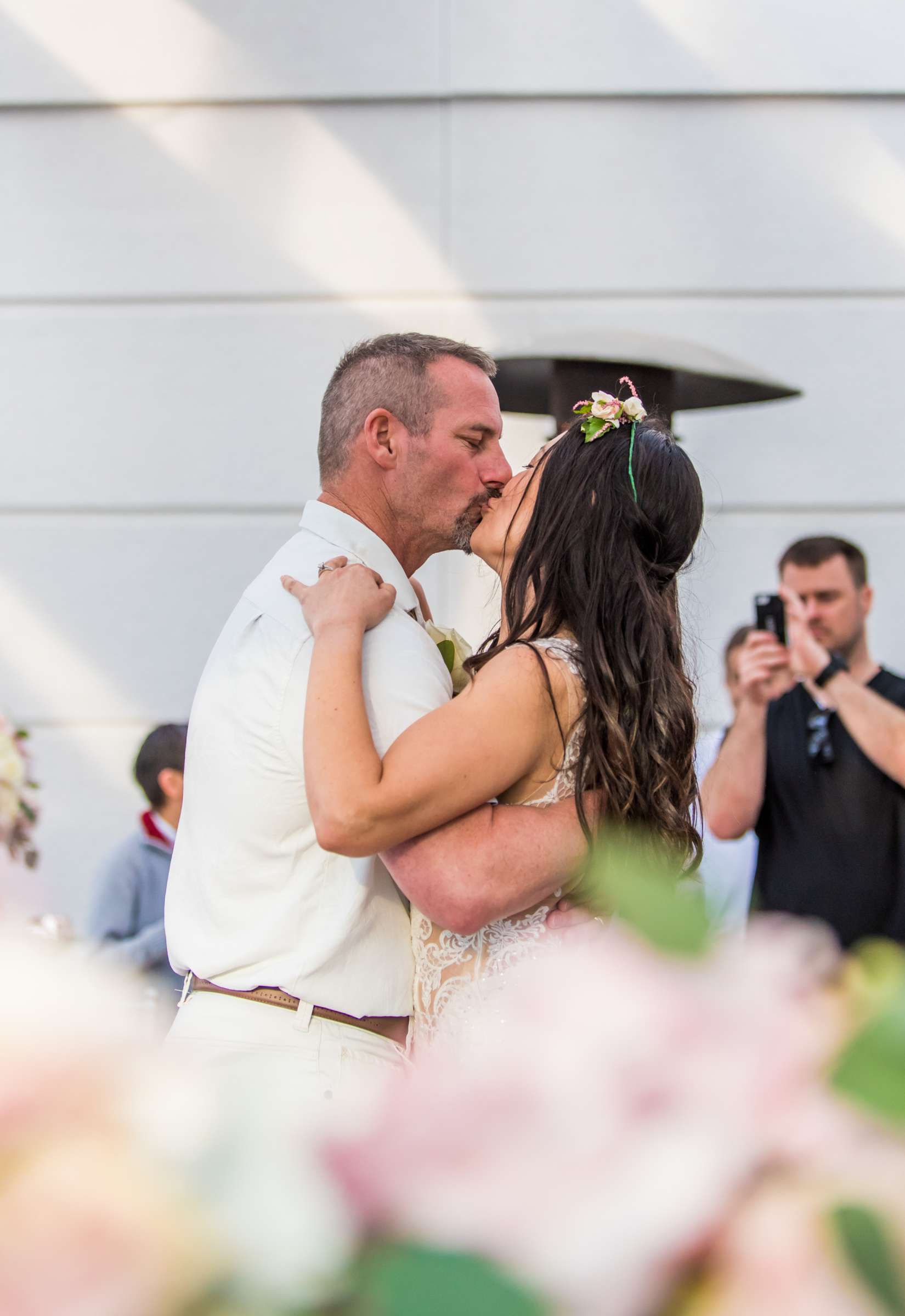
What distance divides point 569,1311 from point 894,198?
497 centimetres

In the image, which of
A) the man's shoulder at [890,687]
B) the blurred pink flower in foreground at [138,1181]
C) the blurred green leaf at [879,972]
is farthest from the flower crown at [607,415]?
the man's shoulder at [890,687]

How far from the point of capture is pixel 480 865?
5.58ft

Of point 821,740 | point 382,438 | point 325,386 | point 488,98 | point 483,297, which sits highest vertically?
point 488,98

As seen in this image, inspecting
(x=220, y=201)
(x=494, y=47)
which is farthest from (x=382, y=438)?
(x=494, y=47)

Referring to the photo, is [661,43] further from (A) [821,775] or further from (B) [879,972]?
(B) [879,972]

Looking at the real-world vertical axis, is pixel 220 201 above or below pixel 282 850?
above

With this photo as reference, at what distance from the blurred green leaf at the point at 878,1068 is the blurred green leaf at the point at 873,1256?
1.5 inches

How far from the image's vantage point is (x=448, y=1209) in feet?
1.22

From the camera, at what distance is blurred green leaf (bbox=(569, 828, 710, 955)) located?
0.44 meters

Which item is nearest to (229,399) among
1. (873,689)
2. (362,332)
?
(362,332)

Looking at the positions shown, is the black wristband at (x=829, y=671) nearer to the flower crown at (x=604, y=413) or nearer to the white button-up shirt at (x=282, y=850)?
the flower crown at (x=604, y=413)

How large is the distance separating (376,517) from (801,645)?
183cm

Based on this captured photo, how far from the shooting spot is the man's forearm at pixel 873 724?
3.38 meters

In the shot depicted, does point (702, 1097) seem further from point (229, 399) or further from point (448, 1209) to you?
point (229, 399)
